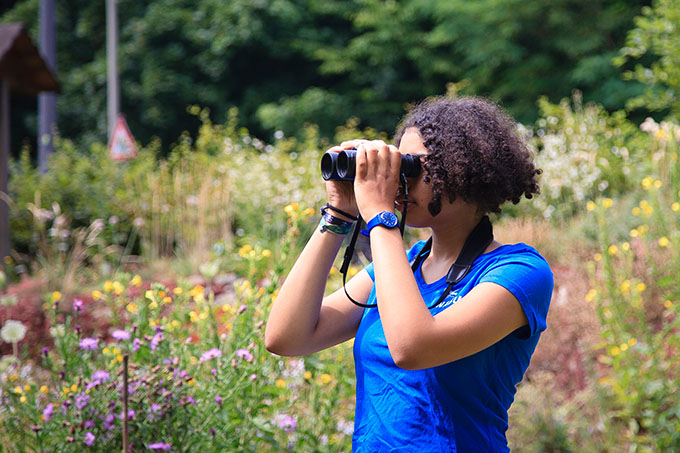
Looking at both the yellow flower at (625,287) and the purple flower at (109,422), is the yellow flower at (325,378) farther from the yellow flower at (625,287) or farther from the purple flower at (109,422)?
the yellow flower at (625,287)

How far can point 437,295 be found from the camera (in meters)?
1.51

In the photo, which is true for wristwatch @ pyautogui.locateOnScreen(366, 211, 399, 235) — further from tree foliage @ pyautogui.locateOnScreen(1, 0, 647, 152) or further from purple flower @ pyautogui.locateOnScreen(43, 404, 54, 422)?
tree foliage @ pyautogui.locateOnScreen(1, 0, 647, 152)

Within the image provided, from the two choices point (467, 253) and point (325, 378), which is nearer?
point (467, 253)

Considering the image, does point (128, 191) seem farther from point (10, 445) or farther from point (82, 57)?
point (82, 57)

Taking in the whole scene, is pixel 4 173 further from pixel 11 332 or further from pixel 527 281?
pixel 527 281

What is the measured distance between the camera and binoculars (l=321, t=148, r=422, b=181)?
4.88 ft

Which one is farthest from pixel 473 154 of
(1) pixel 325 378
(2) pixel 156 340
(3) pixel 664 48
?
(3) pixel 664 48

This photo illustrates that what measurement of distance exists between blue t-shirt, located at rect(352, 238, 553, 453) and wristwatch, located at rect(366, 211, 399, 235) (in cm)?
19

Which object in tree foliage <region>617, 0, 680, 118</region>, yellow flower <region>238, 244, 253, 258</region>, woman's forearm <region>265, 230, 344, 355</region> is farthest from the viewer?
tree foliage <region>617, 0, 680, 118</region>

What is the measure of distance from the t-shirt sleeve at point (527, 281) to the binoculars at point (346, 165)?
0.83 feet

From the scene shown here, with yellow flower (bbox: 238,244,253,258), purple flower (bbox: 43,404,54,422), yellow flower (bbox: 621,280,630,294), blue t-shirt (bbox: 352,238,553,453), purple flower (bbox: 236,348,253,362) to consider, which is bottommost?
yellow flower (bbox: 621,280,630,294)

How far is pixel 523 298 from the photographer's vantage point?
1.39m

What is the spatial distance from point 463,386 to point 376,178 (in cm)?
44

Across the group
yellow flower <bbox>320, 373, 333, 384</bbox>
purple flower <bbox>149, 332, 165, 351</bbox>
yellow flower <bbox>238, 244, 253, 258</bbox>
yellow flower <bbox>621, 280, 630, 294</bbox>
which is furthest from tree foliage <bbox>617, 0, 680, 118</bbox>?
purple flower <bbox>149, 332, 165, 351</bbox>
